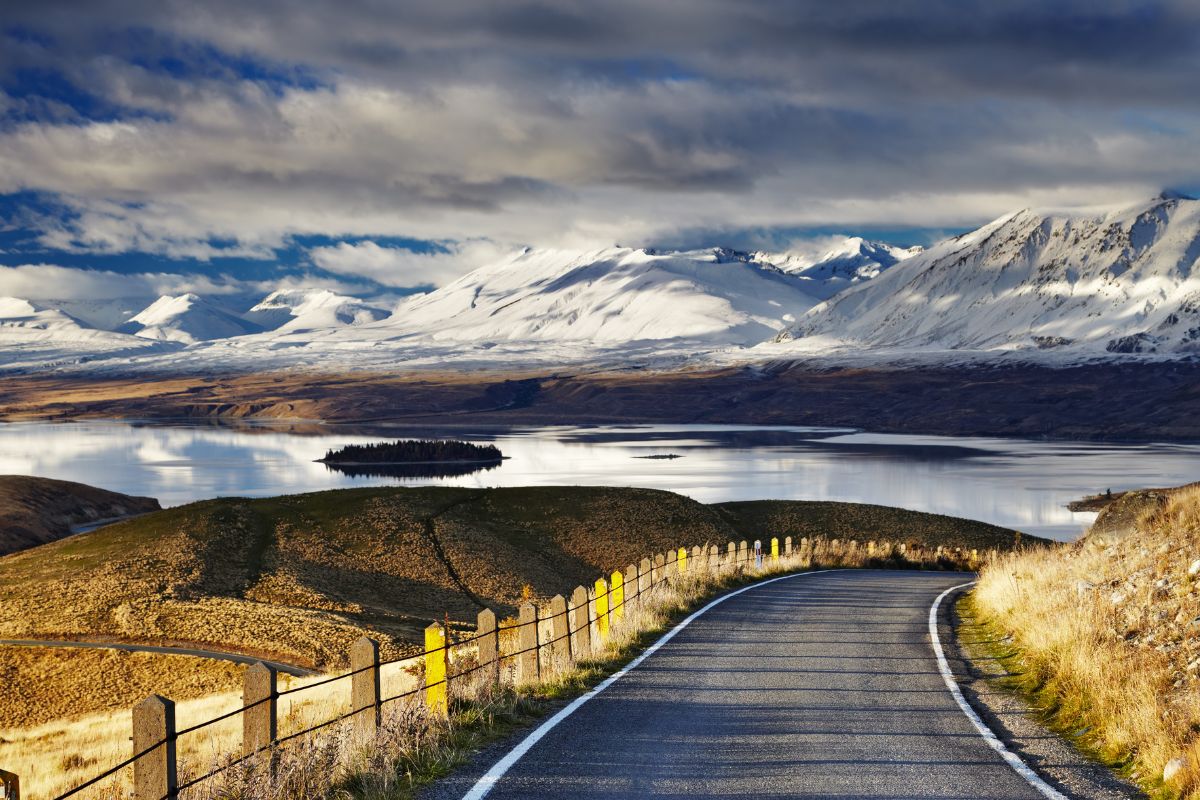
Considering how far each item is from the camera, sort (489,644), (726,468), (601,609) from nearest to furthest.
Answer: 1. (489,644)
2. (601,609)
3. (726,468)

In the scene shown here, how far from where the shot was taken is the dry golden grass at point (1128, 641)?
11.9 meters

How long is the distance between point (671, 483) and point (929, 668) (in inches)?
3831

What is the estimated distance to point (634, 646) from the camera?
65.2 ft

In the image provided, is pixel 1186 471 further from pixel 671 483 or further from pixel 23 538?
pixel 23 538

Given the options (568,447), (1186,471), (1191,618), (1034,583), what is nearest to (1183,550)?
(1191,618)

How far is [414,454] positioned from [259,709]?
493ft

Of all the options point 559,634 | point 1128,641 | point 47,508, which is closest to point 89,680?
point 559,634

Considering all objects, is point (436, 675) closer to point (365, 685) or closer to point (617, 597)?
point (365, 685)

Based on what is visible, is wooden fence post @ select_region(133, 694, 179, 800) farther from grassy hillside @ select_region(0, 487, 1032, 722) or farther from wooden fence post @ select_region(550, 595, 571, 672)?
grassy hillside @ select_region(0, 487, 1032, 722)

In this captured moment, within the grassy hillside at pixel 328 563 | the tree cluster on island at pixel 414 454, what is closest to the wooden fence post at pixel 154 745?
the grassy hillside at pixel 328 563

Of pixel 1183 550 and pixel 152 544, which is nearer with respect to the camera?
pixel 1183 550

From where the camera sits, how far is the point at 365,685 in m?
12.1

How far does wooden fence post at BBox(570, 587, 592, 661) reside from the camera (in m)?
18.5

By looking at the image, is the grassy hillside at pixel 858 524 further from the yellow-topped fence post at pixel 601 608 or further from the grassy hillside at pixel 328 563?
the yellow-topped fence post at pixel 601 608
